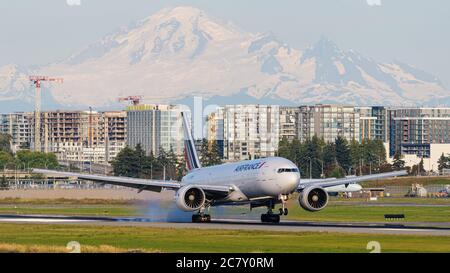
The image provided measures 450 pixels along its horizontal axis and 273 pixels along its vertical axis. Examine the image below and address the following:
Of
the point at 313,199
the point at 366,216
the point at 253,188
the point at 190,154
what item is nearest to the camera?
the point at 253,188

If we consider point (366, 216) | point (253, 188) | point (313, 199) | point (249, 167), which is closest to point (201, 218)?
point (253, 188)

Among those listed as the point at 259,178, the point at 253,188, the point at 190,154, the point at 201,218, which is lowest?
the point at 201,218

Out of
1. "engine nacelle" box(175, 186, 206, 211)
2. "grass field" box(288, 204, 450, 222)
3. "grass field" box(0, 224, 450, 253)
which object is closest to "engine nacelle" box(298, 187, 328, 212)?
"engine nacelle" box(175, 186, 206, 211)

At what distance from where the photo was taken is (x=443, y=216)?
349 ft

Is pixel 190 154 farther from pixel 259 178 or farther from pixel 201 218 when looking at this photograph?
pixel 259 178

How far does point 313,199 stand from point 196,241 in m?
24.4

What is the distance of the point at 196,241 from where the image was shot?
6588cm

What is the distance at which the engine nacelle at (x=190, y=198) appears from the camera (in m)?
89.4

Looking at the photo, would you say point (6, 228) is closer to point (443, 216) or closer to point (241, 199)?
point (241, 199)

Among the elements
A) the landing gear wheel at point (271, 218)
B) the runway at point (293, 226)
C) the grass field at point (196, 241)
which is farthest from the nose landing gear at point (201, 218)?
the grass field at point (196, 241)

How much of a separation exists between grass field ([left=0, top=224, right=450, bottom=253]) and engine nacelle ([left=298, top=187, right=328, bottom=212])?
14813 millimetres

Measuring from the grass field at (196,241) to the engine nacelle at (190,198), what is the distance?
11333 mm
